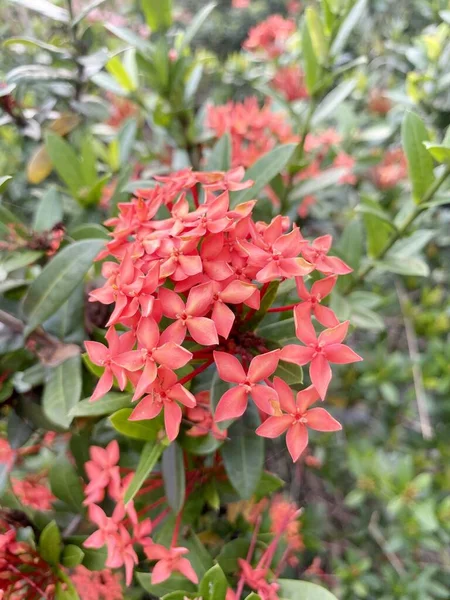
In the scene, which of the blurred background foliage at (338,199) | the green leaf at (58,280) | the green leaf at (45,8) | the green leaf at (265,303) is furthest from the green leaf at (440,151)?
the green leaf at (45,8)

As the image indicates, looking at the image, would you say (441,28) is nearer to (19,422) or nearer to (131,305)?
(131,305)

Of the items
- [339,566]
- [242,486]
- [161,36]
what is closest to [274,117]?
[161,36]

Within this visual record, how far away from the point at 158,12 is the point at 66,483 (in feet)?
3.60

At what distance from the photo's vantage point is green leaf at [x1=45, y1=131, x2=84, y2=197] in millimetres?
1104

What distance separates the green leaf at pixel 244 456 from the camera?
0.80 m

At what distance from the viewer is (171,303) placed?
63cm

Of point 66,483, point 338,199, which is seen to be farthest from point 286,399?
point 338,199

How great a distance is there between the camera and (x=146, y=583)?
81cm

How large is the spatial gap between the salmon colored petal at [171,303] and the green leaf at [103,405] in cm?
22

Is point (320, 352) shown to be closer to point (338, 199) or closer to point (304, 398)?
point (304, 398)

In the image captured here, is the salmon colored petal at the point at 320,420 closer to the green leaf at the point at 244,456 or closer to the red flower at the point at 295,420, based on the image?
the red flower at the point at 295,420

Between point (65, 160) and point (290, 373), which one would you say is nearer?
point (290, 373)

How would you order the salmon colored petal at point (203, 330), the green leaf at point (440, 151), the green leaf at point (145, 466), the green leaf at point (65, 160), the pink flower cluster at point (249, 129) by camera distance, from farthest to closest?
the pink flower cluster at point (249, 129), the green leaf at point (65, 160), the green leaf at point (440, 151), the green leaf at point (145, 466), the salmon colored petal at point (203, 330)

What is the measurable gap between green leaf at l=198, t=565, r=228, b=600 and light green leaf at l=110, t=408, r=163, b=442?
0.72ft
